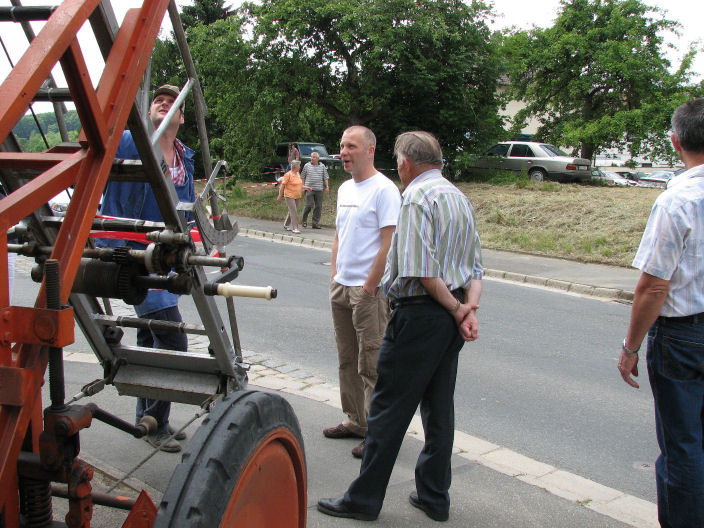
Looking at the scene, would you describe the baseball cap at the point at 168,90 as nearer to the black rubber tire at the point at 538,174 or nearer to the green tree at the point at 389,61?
the green tree at the point at 389,61

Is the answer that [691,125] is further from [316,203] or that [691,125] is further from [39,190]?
[316,203]

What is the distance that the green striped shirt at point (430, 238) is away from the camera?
3.28 m

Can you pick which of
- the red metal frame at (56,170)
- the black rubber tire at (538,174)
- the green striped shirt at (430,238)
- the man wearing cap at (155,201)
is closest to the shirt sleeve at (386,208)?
the green striped shirt at (430,238)

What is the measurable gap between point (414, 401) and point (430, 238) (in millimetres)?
785

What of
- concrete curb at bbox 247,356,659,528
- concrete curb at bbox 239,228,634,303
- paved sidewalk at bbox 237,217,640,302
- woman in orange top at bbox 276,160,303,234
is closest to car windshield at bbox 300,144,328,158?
woman in orange top at bbox 276,160,303,234

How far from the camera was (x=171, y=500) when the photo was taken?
5.85 feet

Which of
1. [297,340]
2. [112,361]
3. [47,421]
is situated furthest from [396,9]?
[47,421]

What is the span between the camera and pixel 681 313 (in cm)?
297

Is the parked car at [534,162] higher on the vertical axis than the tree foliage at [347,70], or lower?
lower

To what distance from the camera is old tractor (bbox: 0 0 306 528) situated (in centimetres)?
162

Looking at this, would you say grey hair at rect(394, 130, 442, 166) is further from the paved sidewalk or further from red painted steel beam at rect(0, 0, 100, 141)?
the paved sidewalk

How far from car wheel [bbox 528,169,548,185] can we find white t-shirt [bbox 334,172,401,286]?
21494mm

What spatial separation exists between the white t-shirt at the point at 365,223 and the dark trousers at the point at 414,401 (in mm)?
898

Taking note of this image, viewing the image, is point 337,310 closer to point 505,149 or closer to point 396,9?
point 396,9
